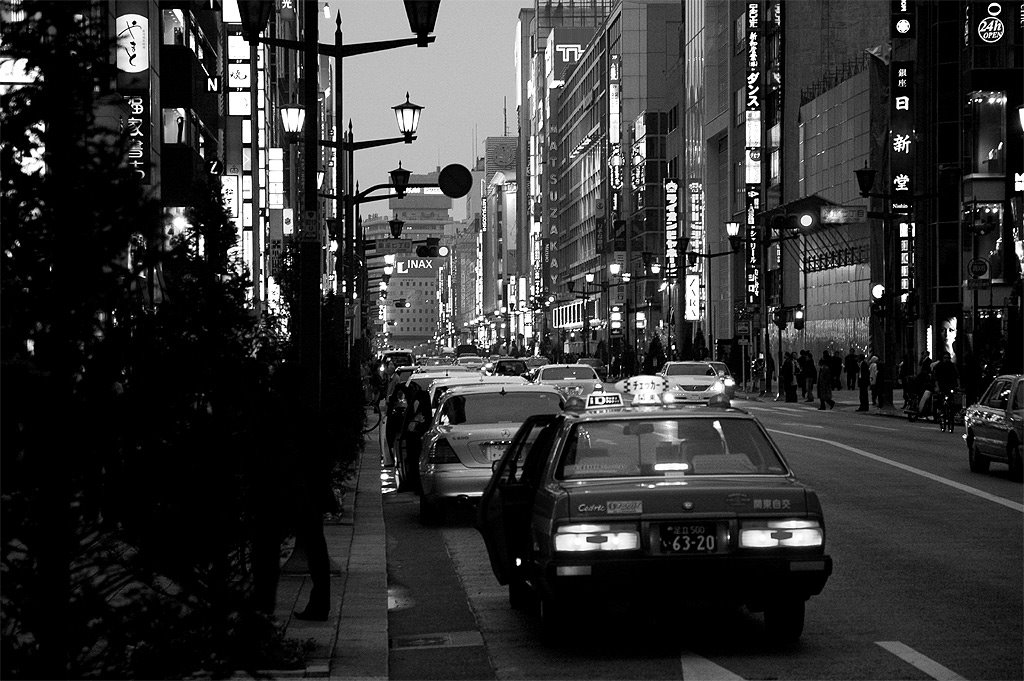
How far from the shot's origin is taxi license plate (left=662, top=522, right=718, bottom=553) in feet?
31.8

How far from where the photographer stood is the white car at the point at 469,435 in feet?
60.4

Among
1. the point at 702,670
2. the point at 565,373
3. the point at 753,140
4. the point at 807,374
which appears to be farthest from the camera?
the point at 753,140

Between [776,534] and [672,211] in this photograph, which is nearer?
[776,534]

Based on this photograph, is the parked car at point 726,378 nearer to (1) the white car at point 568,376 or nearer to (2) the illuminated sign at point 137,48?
(1) the white car at point 568,376

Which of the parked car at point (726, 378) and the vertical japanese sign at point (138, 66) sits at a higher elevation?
the vertical japanese sign at point (138, 66)

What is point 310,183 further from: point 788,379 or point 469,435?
point 788,379

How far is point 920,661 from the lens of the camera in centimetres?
948

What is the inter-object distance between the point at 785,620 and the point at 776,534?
730 mm

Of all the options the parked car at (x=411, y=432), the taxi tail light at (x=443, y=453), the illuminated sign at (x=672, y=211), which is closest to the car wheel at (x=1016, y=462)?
the parked car at (x=411, y=432)

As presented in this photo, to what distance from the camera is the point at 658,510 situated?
9766 mm

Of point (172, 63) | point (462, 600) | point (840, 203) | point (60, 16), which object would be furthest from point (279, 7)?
point (60, 16)

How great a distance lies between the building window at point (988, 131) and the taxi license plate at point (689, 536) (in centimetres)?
5471

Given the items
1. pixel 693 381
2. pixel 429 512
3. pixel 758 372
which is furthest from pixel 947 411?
pixel 758 372

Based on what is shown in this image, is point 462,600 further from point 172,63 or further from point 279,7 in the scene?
point 279,7
